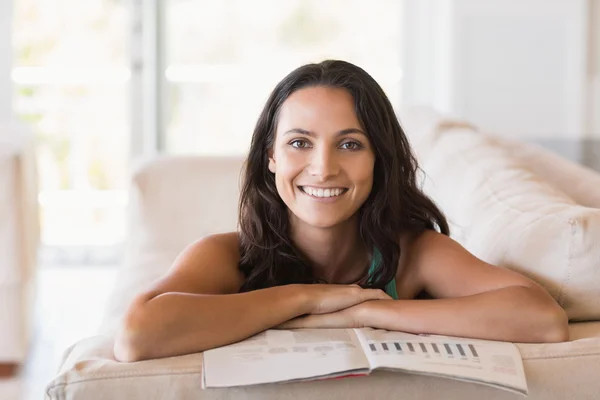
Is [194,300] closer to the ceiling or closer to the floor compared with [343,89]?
closer to the floor

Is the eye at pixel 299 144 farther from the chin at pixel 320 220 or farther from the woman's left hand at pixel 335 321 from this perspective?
the woman's left hand at pixel 335 321

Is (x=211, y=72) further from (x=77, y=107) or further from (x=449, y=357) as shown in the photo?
(x=449, y=357)

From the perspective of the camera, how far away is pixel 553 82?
486 centimetres

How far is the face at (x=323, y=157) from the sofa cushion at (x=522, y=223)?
30 centimetres

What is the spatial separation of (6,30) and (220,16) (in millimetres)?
1076

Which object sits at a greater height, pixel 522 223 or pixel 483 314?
pixel 522 223

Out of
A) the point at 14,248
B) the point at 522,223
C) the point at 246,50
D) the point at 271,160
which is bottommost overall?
the point at 14,248

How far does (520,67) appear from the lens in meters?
4.85

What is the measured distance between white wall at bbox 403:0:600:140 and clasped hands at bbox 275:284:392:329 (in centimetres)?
335

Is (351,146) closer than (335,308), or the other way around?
(335,308)

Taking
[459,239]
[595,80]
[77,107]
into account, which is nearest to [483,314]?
[459,239]

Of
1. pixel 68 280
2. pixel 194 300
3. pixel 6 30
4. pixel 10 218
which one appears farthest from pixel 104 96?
pixel 194 300

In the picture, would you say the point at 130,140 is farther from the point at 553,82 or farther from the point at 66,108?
the point at 553,82

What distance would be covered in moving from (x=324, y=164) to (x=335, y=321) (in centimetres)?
27
